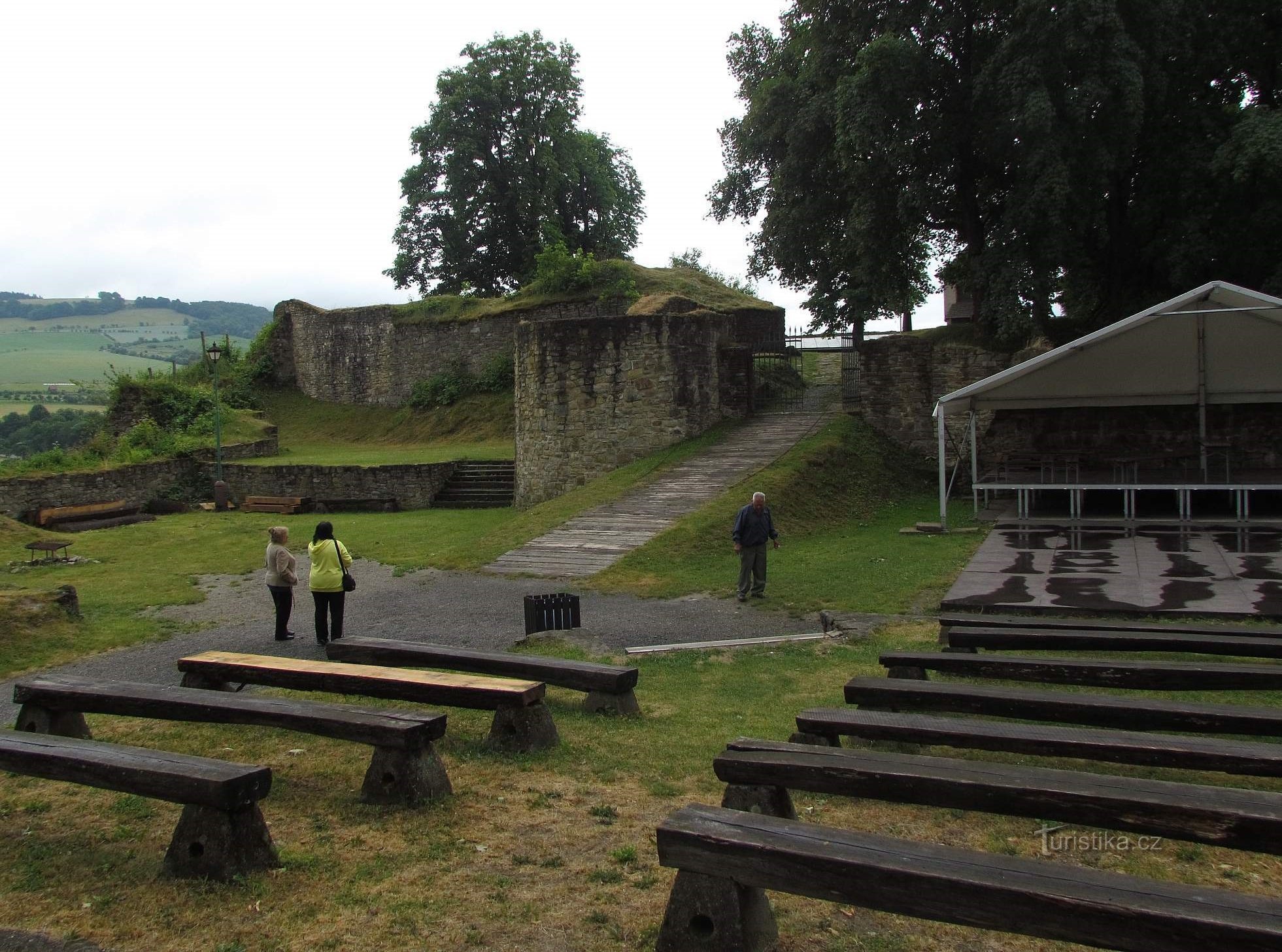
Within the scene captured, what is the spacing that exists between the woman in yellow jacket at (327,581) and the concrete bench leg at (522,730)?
426cm

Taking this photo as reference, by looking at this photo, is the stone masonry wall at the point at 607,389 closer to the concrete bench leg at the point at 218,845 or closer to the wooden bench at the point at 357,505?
the wooden bench at the point at 357,505

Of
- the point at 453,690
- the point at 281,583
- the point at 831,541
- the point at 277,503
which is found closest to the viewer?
the point at 453,690

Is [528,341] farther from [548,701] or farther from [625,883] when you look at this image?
[625,883]

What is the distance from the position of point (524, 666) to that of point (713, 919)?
9.72 feet

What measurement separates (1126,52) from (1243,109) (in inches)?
89.1

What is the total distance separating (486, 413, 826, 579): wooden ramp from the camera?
13.4m

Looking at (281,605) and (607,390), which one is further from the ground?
(607,390)

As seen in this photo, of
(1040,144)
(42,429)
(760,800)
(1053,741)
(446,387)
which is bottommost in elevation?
(760,800)

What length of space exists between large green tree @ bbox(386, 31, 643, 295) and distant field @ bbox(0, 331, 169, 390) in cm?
4019

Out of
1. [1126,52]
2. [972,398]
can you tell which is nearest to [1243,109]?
[1126,52]

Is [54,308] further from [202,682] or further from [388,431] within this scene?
[202,682]

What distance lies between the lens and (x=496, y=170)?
35.6m

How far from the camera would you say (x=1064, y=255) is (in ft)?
56.6

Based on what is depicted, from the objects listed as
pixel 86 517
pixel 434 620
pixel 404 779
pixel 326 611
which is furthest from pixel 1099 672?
pixel 86 517
